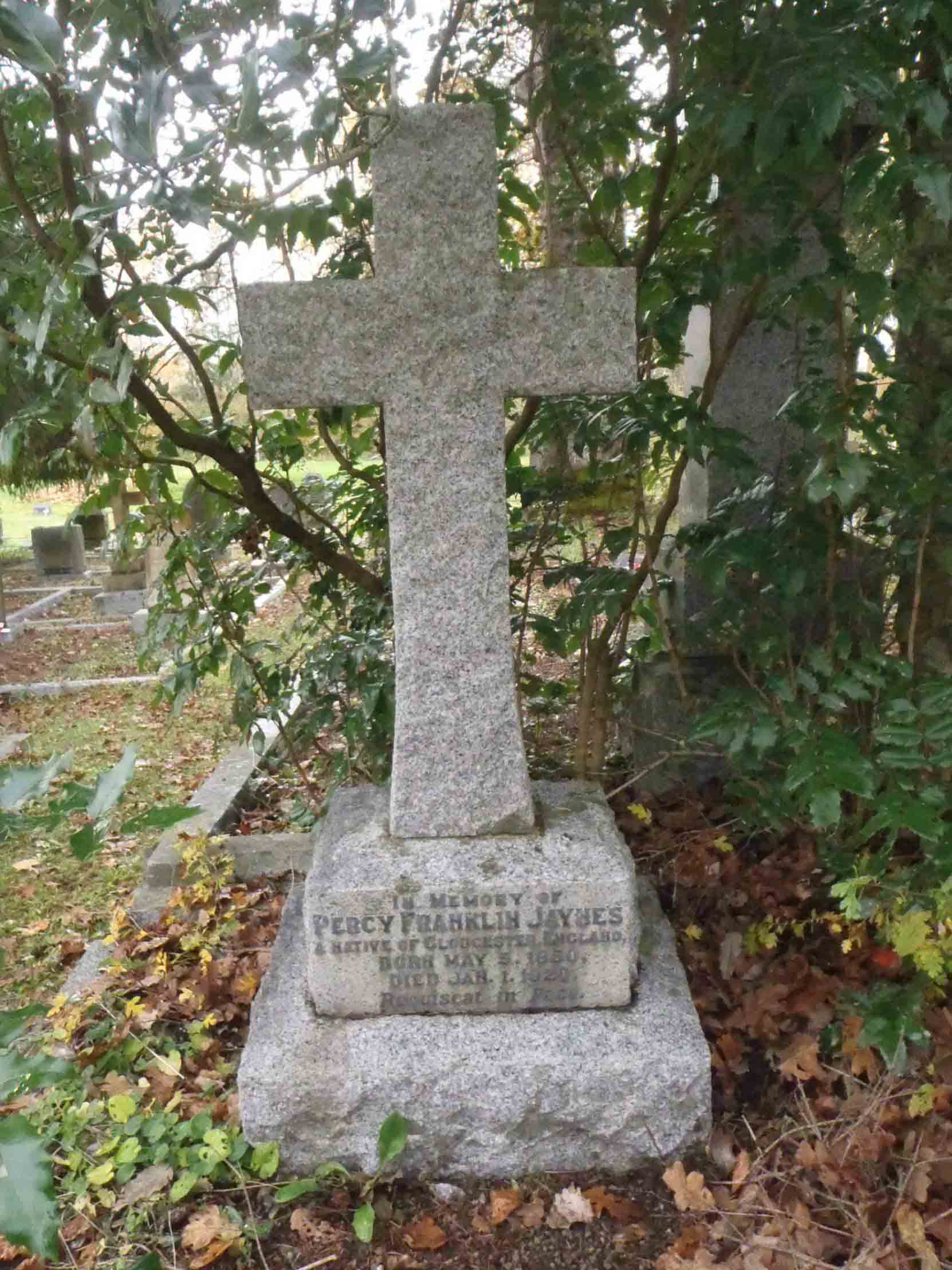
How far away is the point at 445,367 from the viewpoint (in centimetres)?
228

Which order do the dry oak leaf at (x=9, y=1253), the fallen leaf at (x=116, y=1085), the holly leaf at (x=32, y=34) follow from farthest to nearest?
the fallen leaf at (x=116, y=1085) < the dry oak leaf at (x=9, y=1253) < the holly leaf at (x=32, y=34)

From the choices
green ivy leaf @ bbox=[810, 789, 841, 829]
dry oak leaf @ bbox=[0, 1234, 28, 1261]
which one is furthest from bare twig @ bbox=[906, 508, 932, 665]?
dry oak leaf @ bbox=[0, 1234, 28, 1261]

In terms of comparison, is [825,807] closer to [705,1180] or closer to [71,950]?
[705,1180]

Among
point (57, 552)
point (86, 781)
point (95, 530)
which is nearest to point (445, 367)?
point (86, 781)

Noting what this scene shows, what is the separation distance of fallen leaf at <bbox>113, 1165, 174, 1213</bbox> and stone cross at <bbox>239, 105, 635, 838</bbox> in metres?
1.08

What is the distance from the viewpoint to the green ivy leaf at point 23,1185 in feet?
2.80

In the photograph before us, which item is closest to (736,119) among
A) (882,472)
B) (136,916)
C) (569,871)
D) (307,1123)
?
(882,472)

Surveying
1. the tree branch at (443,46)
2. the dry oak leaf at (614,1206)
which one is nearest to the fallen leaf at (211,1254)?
the dry oak leaf at (614,1206)

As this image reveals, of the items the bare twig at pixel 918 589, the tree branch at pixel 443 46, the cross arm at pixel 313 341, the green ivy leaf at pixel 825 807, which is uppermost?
the tree branch at pixel 443 46

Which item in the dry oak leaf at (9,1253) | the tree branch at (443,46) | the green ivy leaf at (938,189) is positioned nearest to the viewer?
the green ivy leaf at (938,189)

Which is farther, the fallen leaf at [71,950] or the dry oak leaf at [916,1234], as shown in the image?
the fallen leaf at [71,950]

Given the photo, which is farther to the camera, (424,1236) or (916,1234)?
(424,1236)

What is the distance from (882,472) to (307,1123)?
6.47 ft

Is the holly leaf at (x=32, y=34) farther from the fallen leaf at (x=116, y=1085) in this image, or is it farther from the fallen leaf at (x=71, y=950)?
the fallen leaf at (x=71, y=950)
